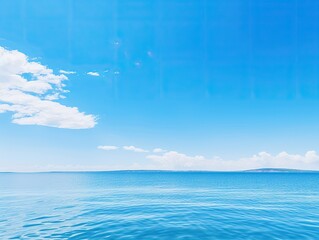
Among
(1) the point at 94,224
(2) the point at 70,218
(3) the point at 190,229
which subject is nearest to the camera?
(3) the point at 190,229

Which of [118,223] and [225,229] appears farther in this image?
[118,223]

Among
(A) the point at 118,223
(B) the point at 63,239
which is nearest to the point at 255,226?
(A) the point at 118,223

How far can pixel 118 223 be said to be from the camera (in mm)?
25625

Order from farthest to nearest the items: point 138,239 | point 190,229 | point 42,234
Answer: point 190,229, point 42,234, point 138,239

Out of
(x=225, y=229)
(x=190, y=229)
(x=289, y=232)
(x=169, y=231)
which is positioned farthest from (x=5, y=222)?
(x=289, y=232)

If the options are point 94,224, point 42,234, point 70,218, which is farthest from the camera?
point 70,218

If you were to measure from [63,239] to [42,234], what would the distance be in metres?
3.38

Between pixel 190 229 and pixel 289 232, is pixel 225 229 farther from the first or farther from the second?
pixel 289 232

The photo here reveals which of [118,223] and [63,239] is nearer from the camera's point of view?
[63,239]

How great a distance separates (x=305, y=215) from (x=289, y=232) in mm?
11266

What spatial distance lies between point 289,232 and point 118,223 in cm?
1908

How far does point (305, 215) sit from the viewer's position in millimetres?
30812

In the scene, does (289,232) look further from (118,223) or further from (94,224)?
(94,224)

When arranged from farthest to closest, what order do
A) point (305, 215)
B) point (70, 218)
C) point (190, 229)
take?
1. point (305, 215)
2. point (70, 218)
3. point (190, 229)
